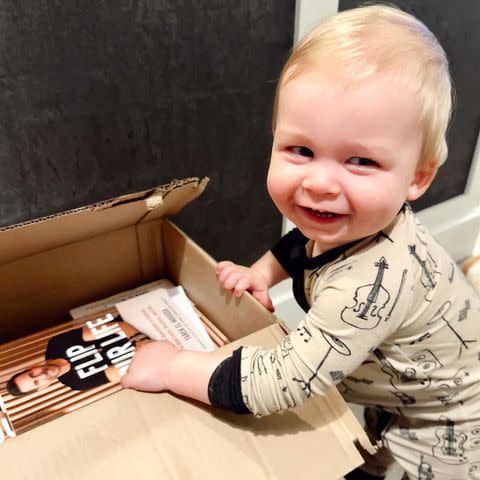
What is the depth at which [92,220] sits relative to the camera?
61cm

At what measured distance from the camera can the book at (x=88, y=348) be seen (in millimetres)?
585

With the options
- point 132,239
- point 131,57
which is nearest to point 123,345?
point 132,239

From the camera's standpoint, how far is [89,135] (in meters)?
0.70

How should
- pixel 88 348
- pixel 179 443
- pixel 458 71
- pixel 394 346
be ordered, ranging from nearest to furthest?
pixel 179 443
pixel 394 346
pixel 88 348
pixel 458 71

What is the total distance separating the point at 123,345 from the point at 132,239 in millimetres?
149

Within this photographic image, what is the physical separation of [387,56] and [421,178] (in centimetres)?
13

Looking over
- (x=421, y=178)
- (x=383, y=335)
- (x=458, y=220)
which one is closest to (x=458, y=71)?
(x=458, y=220)

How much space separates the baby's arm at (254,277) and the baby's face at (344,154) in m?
0.15

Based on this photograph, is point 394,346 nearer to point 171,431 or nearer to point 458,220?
point 171,431

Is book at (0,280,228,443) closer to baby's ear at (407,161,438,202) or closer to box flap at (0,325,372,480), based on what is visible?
box flap at (0,325,372,480)

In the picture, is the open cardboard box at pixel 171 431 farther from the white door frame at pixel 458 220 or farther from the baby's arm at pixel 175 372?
the white door frame at pixel 458 220

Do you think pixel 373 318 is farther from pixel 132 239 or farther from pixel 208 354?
pixel 132 239

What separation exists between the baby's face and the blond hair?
1cm

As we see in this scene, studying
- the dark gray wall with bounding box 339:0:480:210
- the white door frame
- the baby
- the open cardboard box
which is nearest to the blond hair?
the baby
